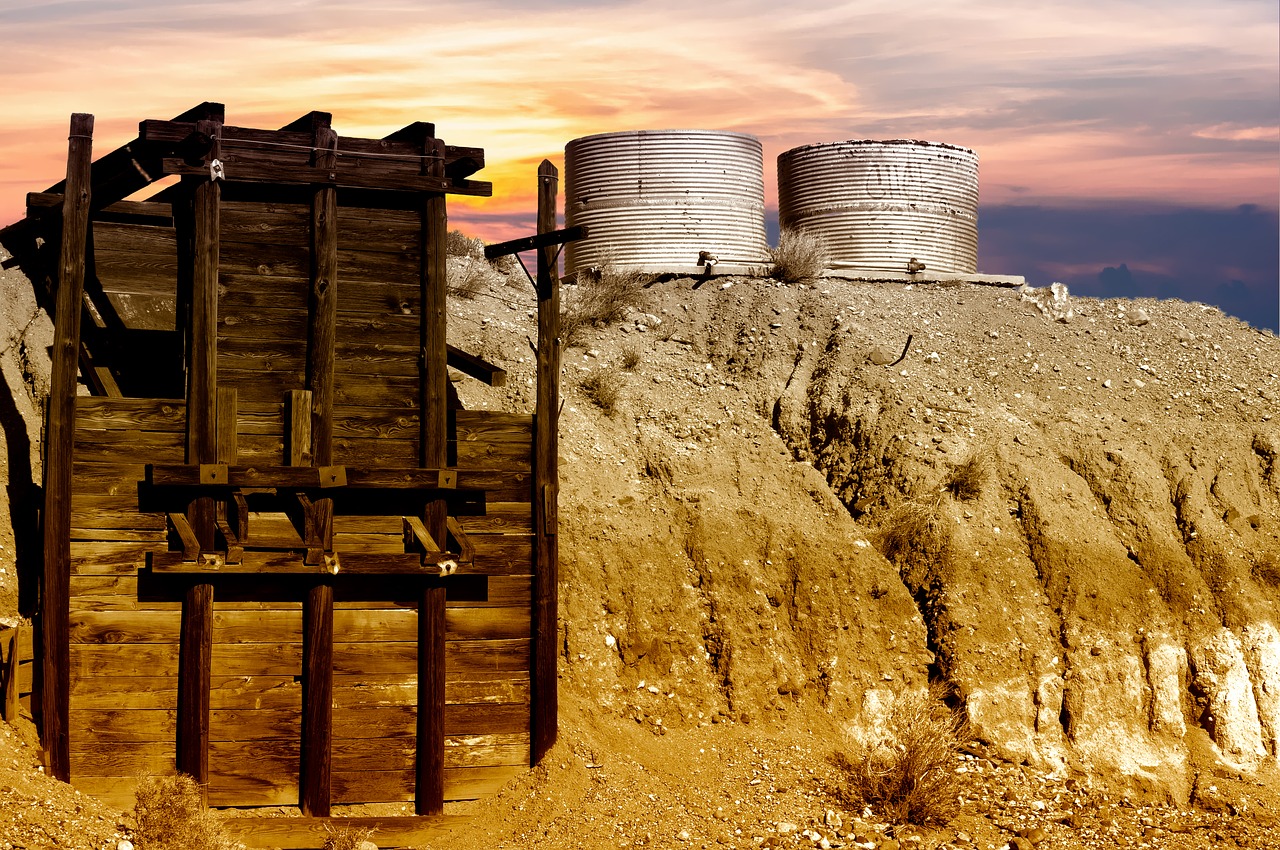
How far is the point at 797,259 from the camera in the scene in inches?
705

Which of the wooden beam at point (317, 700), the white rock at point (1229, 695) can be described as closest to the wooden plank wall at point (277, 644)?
the wooden beam at point (317, 700)

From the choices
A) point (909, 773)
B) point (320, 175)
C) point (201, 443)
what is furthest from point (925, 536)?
point (201, 443)

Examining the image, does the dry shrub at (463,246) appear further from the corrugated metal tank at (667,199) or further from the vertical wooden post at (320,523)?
the vertical wooden post at (320,523)

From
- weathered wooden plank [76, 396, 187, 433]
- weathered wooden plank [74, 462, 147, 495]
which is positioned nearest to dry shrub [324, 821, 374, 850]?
weathered wooden plank [74, 462, 147, 495]

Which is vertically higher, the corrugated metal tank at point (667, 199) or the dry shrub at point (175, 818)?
the corrugated metal tank at point (667, 199)

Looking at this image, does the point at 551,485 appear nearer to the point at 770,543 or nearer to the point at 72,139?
the point at 770,543

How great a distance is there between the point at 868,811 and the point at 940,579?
108 inches

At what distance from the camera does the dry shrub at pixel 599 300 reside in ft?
51.8

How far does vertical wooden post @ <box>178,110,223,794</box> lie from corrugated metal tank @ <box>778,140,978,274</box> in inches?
418

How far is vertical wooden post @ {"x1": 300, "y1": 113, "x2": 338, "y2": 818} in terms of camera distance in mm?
10773

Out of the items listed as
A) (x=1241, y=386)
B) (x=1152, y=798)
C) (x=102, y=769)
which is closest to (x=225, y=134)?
(x=102, y=769)

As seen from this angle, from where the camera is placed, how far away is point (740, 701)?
11945mm

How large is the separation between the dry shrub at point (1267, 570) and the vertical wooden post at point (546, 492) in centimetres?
738

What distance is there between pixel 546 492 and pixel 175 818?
3957mm
